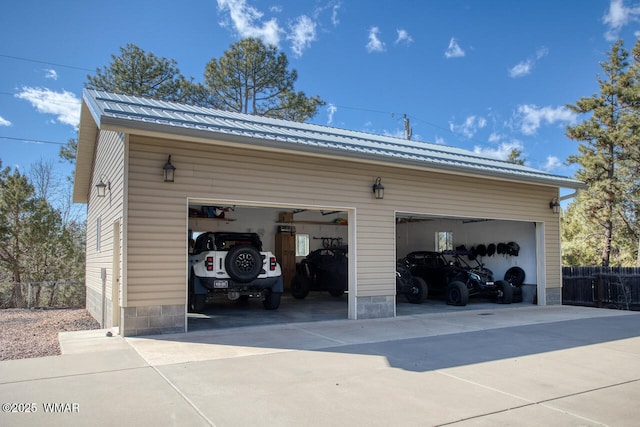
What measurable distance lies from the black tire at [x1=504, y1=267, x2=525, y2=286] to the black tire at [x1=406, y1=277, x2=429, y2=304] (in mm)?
2735

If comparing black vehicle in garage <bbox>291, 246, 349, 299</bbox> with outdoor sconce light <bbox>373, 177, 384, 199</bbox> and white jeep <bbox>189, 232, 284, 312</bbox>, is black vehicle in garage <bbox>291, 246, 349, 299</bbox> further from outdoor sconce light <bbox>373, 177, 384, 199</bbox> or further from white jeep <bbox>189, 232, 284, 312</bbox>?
outdoor sconce light <bbox>373, 177, 384, 199</bbox>

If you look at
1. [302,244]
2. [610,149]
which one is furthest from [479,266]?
[610,149]

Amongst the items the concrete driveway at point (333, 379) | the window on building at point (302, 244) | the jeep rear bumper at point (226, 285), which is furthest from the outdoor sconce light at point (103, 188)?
the window on building at point (302, 244)

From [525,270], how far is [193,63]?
1638 centimetres

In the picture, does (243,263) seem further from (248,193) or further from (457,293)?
(457,293)

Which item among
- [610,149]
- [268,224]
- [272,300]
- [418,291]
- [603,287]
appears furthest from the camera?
[610,149]

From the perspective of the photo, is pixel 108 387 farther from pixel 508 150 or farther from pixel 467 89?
pixel 508 150

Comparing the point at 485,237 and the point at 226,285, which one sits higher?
the point at 485,237

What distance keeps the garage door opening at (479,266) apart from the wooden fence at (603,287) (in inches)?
83.9

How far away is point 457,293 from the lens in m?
11.7

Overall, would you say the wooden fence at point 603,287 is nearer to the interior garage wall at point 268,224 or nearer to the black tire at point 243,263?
the interior garage wall at point 268,224

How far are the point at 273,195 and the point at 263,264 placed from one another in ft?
5.83

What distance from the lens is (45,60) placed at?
17250mm

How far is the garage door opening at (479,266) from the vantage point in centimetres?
1198
